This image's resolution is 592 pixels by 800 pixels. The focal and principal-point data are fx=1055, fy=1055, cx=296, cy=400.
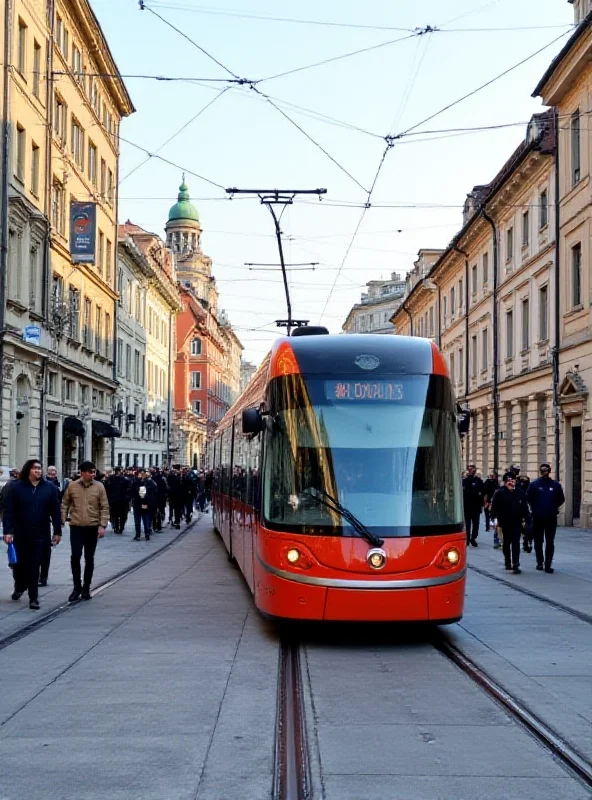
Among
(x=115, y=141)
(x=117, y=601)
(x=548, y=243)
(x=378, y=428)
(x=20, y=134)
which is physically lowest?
(x=117, y=601)

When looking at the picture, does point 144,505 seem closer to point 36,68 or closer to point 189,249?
point 36,68

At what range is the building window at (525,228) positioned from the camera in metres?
37.1

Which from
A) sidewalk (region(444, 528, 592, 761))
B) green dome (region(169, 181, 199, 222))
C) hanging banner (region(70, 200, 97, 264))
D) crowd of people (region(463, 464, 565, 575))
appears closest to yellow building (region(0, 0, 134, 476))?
hanging banner (region(70, 200, 97, 264))

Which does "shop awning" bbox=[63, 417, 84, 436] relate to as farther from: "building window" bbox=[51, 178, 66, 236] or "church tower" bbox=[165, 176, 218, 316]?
"church tower" bbox=[165, 176, 218, 316]

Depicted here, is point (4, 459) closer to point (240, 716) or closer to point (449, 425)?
point (449, 425)

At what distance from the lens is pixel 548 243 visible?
33875 mm

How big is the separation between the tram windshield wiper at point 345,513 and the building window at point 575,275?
74.4ft

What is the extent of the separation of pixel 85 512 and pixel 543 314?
25.1 metres

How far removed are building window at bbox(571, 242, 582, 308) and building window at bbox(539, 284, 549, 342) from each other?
118 inches

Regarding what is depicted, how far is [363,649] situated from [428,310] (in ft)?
Answer: 181

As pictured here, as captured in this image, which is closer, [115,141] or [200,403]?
[115,141]

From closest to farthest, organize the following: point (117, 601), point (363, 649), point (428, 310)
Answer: point (363, 649), point (117, 601), point (428, 310)

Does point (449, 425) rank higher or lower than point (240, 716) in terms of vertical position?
higher

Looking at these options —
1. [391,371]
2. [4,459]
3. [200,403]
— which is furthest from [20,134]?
[200,403]
